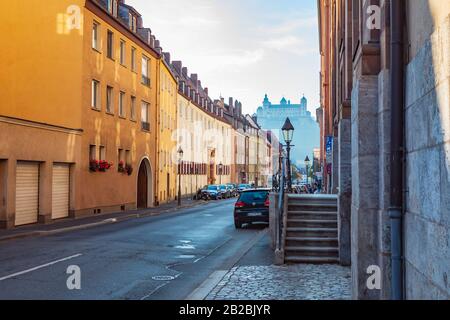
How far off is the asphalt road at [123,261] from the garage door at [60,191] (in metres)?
5.10

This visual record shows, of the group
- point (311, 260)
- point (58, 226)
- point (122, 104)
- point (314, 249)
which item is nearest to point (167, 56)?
point (122, 104)

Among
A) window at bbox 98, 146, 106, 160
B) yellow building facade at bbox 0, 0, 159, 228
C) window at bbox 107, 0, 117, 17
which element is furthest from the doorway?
window at bbox 107, 0, 117, 17

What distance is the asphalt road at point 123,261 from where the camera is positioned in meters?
9.48

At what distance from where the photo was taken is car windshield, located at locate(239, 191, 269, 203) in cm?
2275

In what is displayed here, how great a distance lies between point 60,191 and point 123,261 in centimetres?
1460

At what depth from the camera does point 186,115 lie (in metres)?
58.6

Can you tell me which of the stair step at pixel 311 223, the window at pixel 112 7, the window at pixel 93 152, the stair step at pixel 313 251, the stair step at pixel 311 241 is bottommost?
the stair step at pixel 313 251

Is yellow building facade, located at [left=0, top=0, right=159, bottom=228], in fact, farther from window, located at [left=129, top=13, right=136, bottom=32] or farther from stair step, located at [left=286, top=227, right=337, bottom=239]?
stair step, located at [left=286, top=227, right=337, bottom=239]

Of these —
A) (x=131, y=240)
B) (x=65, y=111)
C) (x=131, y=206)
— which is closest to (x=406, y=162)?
(x=131, y=240)

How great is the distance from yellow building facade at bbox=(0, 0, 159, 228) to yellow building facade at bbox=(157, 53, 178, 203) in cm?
521

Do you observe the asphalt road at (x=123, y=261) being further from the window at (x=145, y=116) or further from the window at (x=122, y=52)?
the window at (x=145, y=116)

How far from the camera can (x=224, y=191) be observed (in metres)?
59.3

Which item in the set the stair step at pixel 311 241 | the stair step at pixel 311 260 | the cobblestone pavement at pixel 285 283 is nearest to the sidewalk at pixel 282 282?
the cobblestone pavement at pixel 285 283
